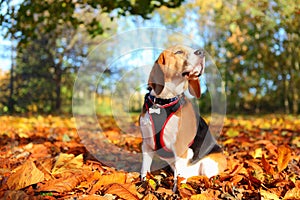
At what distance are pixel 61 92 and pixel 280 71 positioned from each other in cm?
876

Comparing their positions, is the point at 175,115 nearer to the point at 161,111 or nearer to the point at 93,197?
the point at 161,111

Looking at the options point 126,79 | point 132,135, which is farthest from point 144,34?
point 132,135

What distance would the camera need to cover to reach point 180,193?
92.3 inches

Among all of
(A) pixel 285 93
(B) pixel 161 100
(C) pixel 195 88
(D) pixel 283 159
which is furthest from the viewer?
(A) pixel 285 93

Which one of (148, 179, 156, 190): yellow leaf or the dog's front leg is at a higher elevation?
the dog's front leg

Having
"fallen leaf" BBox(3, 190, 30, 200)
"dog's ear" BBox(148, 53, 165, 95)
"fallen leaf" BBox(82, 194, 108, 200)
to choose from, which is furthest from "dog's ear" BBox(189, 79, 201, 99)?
"fallen leaf" BBox(3, 190, 30, 200)

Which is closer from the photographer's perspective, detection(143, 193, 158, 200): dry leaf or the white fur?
detection(143, 193, 158, 200): dry leaf

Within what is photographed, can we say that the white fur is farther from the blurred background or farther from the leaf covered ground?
the blurred background

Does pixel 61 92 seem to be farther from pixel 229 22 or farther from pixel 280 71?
pixel 280 71

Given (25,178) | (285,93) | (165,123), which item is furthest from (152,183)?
(285,93)

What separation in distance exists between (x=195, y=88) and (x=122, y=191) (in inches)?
39.4

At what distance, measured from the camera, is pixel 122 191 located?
2.21 metres

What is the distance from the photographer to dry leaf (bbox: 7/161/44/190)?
7.11ft

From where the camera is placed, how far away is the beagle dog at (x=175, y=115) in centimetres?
245
